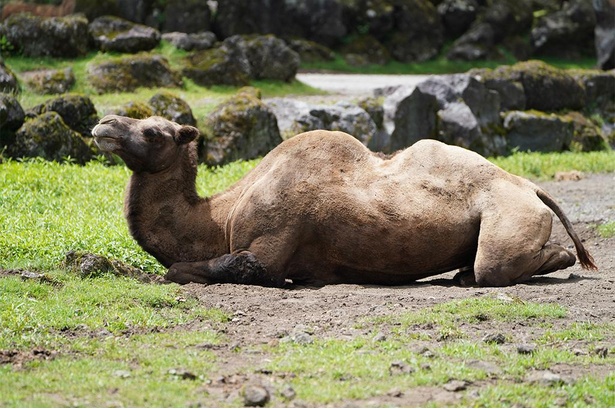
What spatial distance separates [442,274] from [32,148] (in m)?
7.22

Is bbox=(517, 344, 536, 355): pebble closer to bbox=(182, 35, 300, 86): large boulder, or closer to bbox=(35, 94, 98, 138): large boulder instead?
bbox=(35, 94, 98, 138): large boulder

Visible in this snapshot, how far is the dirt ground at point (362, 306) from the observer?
24.5 ft

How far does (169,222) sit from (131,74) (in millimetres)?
11441

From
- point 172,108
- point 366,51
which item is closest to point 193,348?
point 172,108

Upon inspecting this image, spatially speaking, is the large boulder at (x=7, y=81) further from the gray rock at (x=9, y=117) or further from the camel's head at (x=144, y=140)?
the camel's head at (x=144, y=140)

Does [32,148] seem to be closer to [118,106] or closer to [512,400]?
[118,106]

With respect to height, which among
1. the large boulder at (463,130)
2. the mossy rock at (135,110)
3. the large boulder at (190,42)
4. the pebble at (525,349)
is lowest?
the large boulder at (463,130)

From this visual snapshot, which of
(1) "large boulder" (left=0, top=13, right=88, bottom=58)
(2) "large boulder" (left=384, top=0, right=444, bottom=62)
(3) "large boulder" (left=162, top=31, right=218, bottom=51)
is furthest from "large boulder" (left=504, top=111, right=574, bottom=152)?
(2) "large boulder" (left=384, top=0, right=444, bottom=62)

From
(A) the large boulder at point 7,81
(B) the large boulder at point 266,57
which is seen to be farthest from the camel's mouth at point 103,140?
(B) the large boulder at point 266,57

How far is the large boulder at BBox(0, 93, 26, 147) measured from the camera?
1611 cm

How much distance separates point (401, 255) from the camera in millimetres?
10852

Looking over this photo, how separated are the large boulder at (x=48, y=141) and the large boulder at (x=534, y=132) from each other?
9383 millimetres

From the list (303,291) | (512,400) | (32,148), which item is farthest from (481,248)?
(32,148)

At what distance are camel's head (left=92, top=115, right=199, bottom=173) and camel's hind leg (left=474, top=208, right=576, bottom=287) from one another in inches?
120
